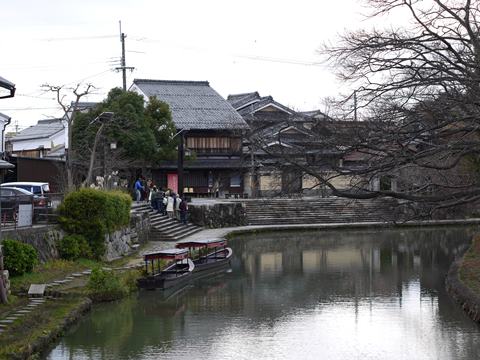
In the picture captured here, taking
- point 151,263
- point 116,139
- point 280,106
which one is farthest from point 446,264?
point 280,106

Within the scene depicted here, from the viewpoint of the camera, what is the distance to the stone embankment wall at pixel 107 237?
18562 millimetres

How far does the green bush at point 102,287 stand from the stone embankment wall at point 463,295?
328 inches

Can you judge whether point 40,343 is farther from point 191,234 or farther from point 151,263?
point 191,234

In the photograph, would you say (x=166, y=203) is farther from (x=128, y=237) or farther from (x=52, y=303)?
(x=52, y=303)

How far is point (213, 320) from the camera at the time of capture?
16297mm

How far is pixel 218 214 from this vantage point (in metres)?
37.3

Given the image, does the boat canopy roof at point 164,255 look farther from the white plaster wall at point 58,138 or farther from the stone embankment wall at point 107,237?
the white plaster wall at point 58,138

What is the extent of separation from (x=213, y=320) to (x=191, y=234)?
1686 centimetres

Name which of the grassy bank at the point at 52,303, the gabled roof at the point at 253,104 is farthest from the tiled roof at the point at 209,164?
the grassy bank at the point at 52,303

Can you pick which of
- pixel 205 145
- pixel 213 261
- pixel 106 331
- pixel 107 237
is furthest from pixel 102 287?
pixel 205 145

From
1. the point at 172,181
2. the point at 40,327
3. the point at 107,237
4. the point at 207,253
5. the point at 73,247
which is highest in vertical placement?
the point at 172,181

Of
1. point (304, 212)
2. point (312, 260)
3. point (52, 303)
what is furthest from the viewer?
point (304, 212)

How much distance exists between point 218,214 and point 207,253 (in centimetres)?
1176

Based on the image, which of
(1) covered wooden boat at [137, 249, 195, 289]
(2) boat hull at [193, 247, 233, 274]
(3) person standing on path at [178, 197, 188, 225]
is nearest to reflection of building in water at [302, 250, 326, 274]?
(2) boat hull at [193, 247, 233, 274]
